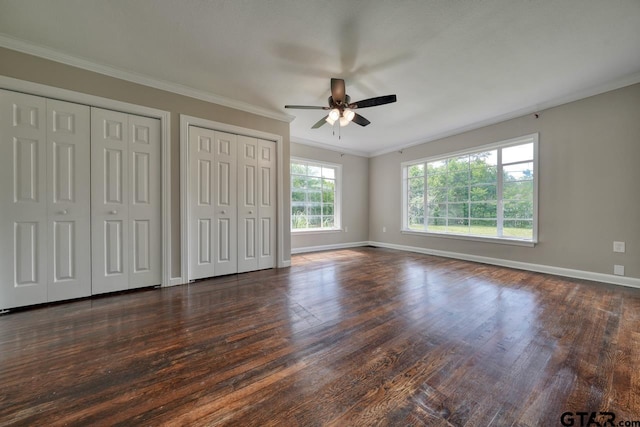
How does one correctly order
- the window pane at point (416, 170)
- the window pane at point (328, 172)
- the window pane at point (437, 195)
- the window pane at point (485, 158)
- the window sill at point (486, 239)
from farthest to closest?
the window pane at point (328, 172) → the window pane at point (416, 170) → the window pane at point (437, 195) → the window pane at point (485, 158) → the window sill at point (486, 239)

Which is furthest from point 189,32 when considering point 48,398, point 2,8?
point 48,398

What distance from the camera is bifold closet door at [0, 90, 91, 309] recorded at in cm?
234

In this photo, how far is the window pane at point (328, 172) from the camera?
6.06 meters

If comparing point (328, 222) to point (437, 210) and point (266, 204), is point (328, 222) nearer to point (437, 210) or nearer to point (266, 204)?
point (266, 204)

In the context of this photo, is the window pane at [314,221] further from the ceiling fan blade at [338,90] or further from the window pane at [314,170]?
the ceiling fan blade at [338,90]

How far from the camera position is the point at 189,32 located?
2.22 m

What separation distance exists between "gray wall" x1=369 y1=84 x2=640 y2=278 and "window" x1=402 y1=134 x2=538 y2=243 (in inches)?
7.3

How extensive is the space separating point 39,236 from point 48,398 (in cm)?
206

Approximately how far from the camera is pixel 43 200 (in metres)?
2.47

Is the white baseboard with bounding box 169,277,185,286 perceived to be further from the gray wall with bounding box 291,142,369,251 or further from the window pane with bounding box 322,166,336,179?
the window pane with bounding box 322,166,336,179

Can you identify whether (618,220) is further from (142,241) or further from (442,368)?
(142,241)

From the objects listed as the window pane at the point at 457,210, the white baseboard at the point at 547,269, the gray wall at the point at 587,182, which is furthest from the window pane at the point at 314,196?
the gray wall at the point at 587,182

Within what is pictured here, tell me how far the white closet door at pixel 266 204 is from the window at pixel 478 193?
3.49 m

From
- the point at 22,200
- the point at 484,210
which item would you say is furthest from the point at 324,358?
the point at 484,210
